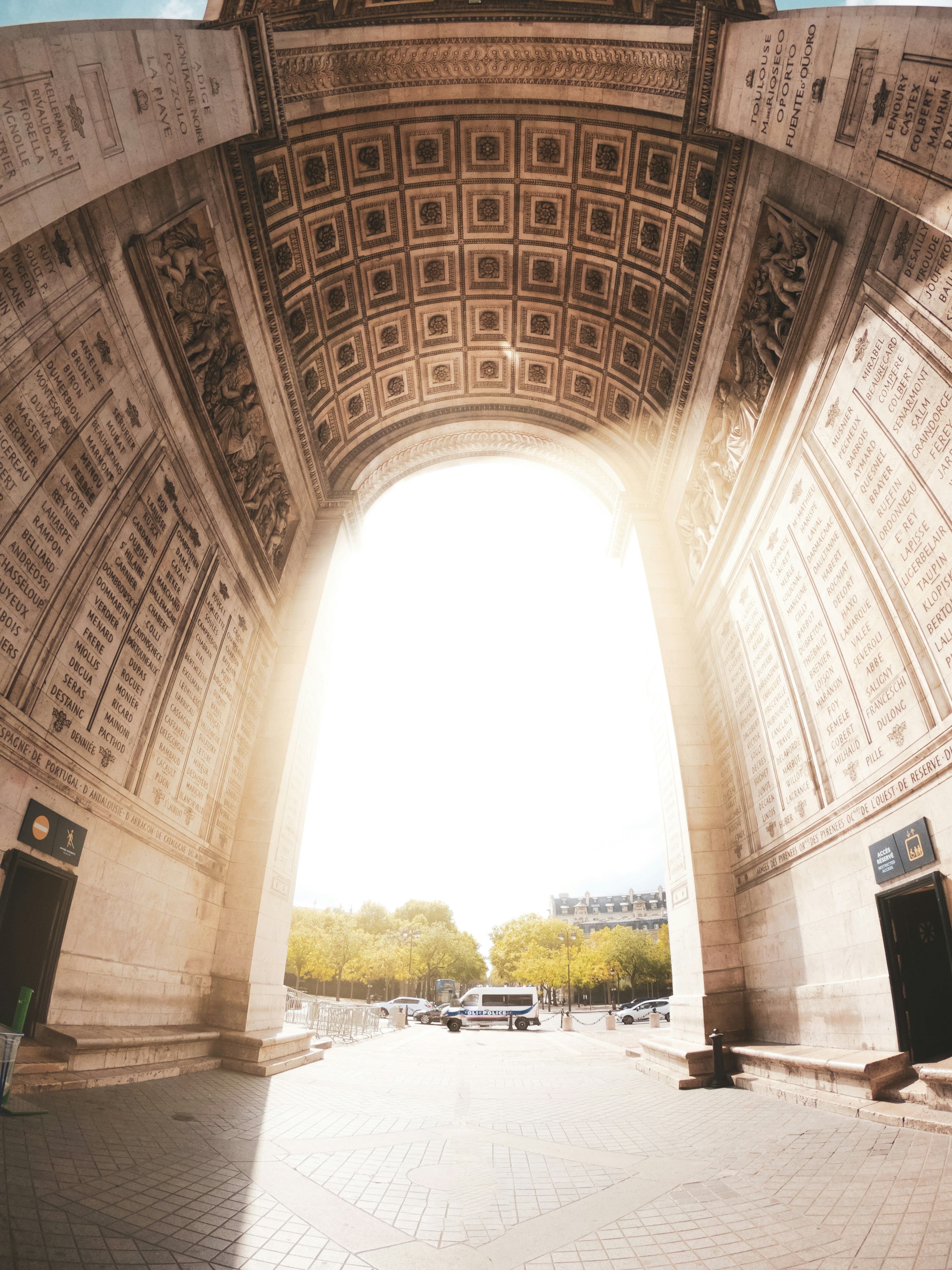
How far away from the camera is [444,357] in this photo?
17219 mm

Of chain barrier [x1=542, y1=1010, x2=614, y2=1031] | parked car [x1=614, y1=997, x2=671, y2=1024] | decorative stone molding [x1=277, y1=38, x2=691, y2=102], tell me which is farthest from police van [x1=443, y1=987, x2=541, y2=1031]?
decorative stone molding [x1=277, y1=38, x2=691, y2=102]

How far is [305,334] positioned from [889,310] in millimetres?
11269

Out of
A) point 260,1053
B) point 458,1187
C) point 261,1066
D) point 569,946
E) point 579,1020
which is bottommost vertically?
point 579,1020

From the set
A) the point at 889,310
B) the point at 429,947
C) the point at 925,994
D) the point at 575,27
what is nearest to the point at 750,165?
the point at 575,27

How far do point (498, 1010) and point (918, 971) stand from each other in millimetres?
28538

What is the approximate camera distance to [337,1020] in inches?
758

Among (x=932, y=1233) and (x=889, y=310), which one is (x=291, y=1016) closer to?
(x=932, y=1233)

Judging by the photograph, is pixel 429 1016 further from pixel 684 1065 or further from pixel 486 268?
pixel 486 268

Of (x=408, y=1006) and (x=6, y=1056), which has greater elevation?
(x=6, y=1056)

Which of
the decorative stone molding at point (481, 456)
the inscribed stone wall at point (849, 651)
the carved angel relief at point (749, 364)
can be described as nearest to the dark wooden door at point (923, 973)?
the inscribed stone wall at point (849, 651)

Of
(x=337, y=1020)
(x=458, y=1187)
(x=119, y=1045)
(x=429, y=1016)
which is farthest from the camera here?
(x=429, y=1016)

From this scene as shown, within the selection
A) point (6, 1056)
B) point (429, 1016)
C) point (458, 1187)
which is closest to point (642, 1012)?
point (429, 1016)

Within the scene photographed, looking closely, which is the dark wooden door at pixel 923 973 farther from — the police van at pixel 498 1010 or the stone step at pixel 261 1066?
the police van at pixel 498 1010

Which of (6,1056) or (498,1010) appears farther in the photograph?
(498,1010)
